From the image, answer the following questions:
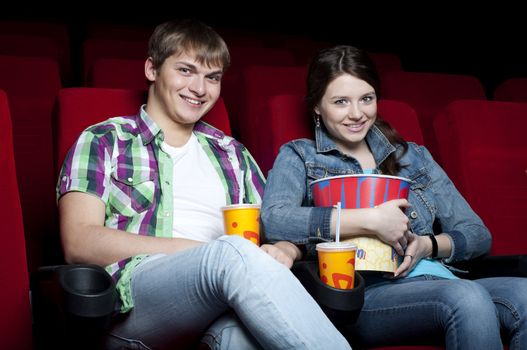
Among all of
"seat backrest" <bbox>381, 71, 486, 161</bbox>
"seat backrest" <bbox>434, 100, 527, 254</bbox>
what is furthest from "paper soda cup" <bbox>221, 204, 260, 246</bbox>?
"seat backrest" <bbox>381, 71, 486, 161</bbox>

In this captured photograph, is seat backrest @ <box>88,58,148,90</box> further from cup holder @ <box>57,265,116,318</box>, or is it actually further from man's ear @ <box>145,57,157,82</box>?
cup holder @ <box>57,265,116,318</box>

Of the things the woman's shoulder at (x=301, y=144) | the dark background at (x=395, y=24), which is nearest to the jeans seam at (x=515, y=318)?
the woman's shoulder at (x=301, y=144)

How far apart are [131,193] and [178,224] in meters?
0.08

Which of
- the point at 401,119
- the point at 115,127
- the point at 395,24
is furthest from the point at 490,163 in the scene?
the point at 395,24

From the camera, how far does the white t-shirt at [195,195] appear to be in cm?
90

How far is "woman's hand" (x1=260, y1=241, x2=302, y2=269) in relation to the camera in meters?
0.78

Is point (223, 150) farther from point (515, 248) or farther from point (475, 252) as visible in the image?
point (515, 248)

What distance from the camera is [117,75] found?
1.34m

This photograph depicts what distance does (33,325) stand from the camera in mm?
731

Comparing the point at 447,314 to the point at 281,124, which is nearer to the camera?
the point at 447,314

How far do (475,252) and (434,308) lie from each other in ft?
0.71

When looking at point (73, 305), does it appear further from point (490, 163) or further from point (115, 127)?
point (490, 163)

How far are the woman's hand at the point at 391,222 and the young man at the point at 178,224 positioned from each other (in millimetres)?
115

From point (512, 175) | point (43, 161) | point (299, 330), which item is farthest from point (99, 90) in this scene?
point (512, 175)
